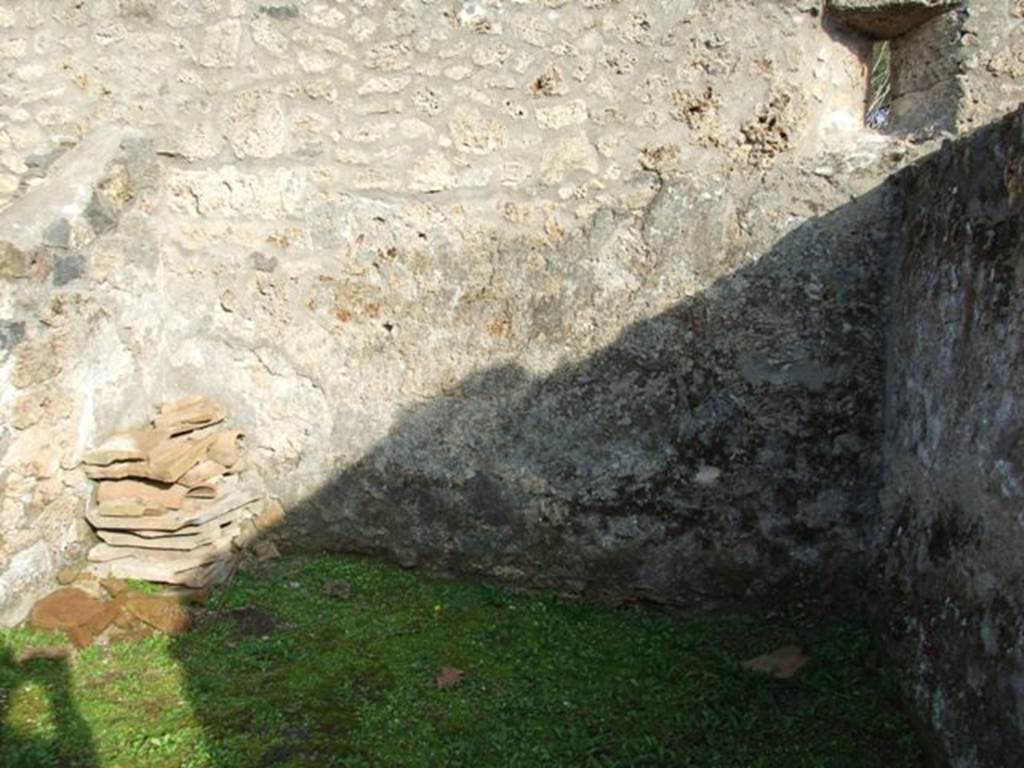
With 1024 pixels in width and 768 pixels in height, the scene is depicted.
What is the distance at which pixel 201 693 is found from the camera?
287 centimetres

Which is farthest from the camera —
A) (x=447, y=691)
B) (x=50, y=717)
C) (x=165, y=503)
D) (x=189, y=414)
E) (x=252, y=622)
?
(x=189, y=414)

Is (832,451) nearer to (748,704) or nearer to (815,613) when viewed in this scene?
(815,613)

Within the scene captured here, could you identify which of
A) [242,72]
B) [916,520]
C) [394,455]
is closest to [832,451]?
[916,520]

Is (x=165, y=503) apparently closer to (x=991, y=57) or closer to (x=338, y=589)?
(x=338, y=589)

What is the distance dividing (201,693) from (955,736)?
7.39 ft

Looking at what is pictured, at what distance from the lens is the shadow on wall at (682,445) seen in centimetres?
319

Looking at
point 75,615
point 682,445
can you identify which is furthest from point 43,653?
point 682,445

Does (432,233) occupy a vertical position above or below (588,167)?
below

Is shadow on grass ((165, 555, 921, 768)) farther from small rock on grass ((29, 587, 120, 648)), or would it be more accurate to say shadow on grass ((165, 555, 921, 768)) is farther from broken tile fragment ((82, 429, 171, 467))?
broken tile fragment ((82, 429, 171, 467))

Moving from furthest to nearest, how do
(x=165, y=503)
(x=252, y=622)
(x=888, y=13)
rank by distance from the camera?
(x=165, y=503)
(x=252, y=622)
(x=888, y=13)

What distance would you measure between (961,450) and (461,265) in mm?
1906

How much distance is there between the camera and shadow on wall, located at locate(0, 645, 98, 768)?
98.7 inches

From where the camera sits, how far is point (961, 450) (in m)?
2.51

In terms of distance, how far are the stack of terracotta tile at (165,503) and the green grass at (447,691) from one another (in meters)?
0.22
